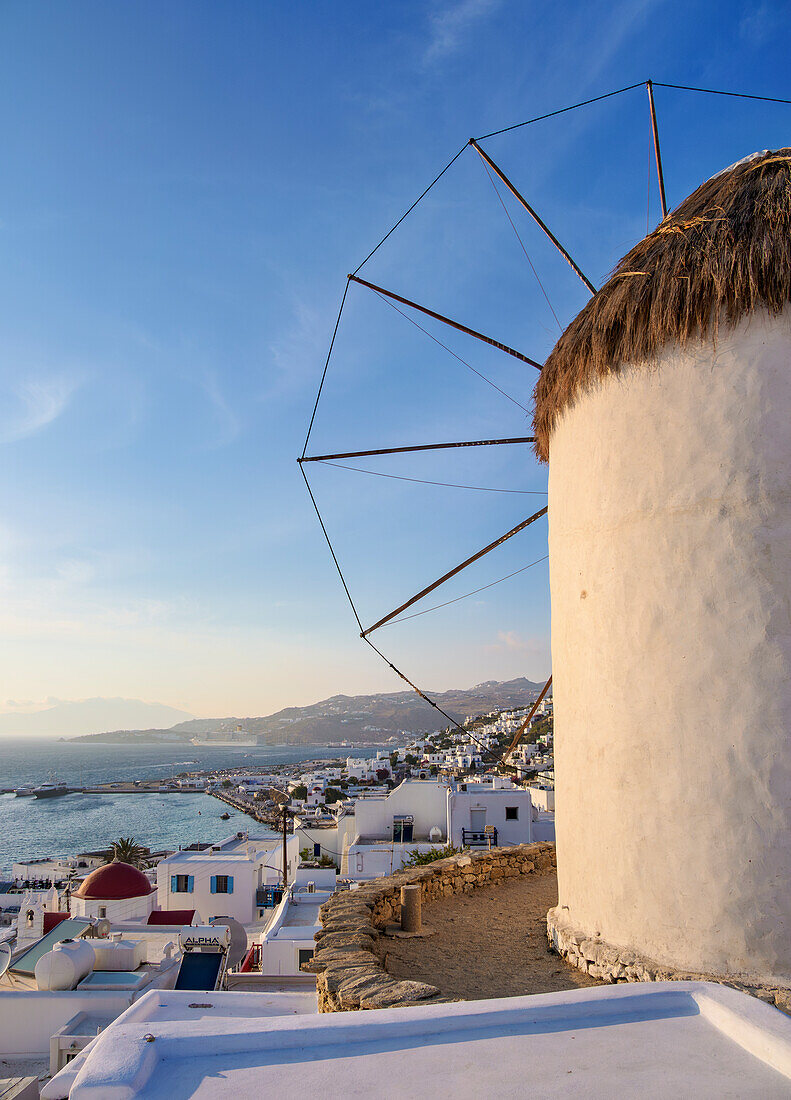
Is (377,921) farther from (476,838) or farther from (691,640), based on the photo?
(476,838)

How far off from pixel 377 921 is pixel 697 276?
16.3ft

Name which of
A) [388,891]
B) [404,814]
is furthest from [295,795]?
[388,891]

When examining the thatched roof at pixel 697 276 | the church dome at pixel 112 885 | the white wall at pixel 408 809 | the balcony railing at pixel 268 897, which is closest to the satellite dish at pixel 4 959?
the church dome at pixel 112 885

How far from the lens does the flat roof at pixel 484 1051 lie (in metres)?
2.16

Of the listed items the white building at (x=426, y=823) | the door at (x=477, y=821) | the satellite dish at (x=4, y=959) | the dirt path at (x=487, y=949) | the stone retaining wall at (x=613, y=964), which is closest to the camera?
the stone retaining wall at (x=613, y=964)

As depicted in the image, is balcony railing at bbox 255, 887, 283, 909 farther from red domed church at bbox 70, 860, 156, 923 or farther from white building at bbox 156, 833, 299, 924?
red domed church at bbox 70, 860, 156, 923

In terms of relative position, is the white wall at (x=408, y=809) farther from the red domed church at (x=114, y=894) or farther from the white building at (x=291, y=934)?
the red domed church at (x=114, y=894)

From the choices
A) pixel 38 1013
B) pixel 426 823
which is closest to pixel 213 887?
pixel 426 823

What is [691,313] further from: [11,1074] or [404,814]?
[404,814]

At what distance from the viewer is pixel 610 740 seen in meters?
4.26

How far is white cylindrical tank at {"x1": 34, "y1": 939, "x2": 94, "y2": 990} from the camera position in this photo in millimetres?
11883

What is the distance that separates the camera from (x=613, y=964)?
4.02m

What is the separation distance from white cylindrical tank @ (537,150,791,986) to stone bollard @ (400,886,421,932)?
1.52m

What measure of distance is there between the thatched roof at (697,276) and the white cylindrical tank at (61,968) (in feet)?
40.9
